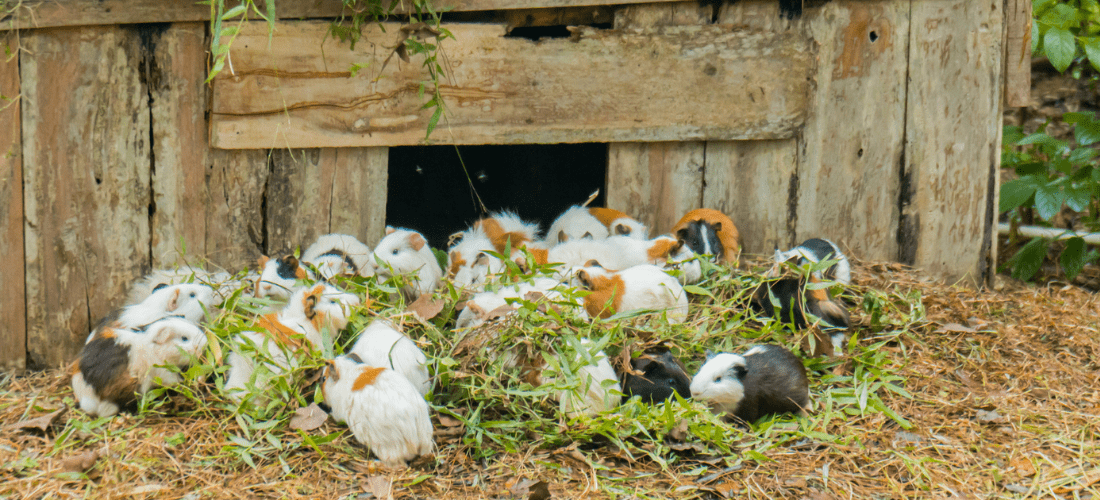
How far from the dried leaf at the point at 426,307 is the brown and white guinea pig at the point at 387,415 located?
2.15ft

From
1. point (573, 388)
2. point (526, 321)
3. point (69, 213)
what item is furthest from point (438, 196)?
point (573, 388)

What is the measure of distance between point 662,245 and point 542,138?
34.8 inches

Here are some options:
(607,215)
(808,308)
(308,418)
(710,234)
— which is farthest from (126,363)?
(808,308)

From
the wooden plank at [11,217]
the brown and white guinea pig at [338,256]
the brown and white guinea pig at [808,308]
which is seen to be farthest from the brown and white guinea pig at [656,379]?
the wooden plank at [11,217]

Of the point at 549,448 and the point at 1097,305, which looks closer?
the point at 549,448

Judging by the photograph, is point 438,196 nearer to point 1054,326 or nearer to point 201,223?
point 201,223

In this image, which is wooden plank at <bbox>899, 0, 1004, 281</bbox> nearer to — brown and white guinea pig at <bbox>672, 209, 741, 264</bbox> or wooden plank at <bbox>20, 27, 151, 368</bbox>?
brown and white guinea pig at <bbox>672, 209, 741, 264</bbox>

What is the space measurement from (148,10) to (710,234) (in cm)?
310

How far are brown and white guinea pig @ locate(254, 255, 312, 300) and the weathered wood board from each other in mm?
481

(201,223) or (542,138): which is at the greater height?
(542,138)

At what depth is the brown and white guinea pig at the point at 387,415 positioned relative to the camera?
8.91 ft

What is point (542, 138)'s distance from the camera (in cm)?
412

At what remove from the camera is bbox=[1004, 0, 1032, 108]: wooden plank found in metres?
4.09

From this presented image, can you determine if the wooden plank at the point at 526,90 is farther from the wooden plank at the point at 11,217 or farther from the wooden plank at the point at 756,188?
the wooden plank at the point at 11,217
